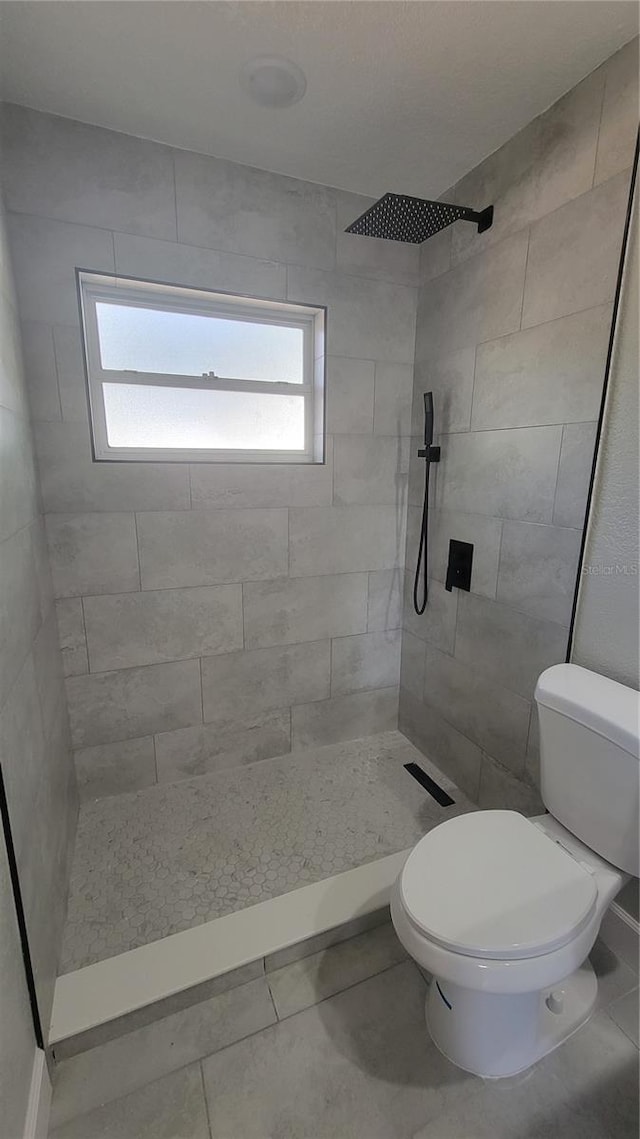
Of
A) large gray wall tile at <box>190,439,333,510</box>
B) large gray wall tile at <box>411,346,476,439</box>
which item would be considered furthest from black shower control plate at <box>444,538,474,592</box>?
large gray wall tile at <box>190,439,333,510</box>

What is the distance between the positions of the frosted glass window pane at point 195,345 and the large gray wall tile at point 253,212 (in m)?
0.28

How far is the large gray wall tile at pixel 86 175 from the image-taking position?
4.93ft

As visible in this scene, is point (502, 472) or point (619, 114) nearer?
point (619, 114)

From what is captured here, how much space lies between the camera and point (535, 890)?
1115mm

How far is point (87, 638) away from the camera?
187cm

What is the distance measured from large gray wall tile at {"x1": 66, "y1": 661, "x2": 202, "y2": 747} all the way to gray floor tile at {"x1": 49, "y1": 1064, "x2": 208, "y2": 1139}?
3.66 feet

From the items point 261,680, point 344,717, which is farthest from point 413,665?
point 261,680

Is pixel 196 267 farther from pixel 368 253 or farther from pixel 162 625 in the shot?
pixel 162 625

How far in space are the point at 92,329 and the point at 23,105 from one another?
0.64m

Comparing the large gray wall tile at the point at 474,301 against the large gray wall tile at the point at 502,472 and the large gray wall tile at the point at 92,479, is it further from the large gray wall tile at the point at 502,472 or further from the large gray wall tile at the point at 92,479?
the large gray wall tile at the point at 92,479

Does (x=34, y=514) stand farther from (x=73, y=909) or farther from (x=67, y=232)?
(x=73, y=909)

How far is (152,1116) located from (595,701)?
4.90ft

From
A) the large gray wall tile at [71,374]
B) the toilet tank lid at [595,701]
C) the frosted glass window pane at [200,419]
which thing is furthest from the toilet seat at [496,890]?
the large gray wall tile at [71,374]

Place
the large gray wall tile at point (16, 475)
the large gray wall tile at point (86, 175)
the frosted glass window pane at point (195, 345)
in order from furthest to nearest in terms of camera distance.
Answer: the frosted glass window pane at point (195, 345)
the large gray wall tile at point (86, 175)
the large gray wall tile at point (16, 475)
